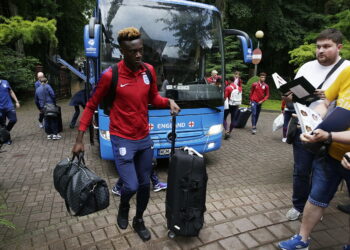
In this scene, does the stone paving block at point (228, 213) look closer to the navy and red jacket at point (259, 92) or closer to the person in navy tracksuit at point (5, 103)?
the navy and red jacket at point (259, 92)

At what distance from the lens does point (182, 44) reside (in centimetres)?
521

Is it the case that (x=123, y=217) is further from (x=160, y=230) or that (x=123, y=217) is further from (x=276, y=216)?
(x=276, y=216)

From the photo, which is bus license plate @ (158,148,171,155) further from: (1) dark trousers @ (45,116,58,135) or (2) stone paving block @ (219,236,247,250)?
(1) dark trousers @ (45,116,58,135)

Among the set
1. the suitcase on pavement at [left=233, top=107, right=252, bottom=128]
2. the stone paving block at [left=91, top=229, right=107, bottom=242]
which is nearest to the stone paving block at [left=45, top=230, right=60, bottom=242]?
the stone paving block at [left=91, top=229, right=107, bottom=242]

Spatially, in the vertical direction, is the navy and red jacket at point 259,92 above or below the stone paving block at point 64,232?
above

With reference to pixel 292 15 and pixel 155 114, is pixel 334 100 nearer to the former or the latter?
pixel 155 114

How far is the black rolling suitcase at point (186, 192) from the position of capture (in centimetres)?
286

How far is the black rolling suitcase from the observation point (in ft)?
9.37

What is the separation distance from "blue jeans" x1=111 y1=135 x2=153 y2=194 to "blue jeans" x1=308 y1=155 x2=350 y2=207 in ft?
5.44

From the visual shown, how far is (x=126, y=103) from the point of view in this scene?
282 cm

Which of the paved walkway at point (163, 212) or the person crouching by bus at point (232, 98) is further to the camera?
the person crouching by bus at point (232, 98)

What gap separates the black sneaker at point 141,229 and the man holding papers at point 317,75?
175 cm

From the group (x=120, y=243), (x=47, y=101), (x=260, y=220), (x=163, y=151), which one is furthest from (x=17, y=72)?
(x=260, y=220)

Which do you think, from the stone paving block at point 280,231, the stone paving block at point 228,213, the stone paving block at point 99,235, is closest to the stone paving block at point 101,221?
the stone paving block at point 99,235
